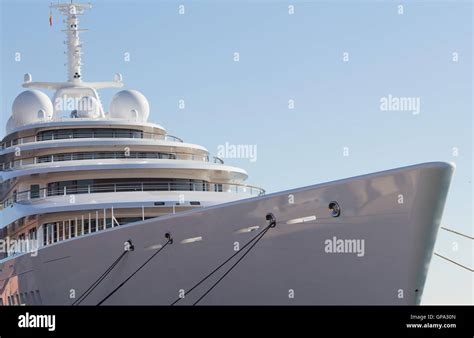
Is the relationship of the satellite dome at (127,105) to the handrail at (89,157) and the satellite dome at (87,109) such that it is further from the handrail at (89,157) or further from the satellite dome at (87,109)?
the handrail at (89,157)

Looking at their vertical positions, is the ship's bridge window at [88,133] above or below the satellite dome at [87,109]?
below

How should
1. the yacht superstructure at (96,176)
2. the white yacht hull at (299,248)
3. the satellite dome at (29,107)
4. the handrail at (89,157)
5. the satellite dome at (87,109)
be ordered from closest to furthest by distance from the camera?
the white yacht hull at (299,248), the yacht superstructure at (96,176), the handrail at (89,157), the satellite dome at (87,109), the satellite dome at (29,107)

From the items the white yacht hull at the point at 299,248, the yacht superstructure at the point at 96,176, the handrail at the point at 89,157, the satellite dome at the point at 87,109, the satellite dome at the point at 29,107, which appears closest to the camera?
the white yacht hull at the point at 299,248

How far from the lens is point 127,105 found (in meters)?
33.2

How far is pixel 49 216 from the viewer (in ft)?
83.3

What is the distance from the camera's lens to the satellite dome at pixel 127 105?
1305 inches

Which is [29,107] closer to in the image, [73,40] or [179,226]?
[73,40]

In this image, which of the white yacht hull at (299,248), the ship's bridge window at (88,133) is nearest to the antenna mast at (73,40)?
the ship's bridge window at (88,133)

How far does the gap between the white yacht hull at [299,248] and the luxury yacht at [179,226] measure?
2 cm

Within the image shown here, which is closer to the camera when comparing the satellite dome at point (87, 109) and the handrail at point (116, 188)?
the handrail at point (116, 188)

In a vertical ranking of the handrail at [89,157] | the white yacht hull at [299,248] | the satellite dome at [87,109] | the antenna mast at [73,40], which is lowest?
the white yacht hull at [299,248]

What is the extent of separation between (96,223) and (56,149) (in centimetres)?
474

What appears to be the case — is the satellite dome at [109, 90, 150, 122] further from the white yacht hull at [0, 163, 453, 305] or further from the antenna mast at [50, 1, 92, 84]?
the white yacht hull at [0, 163, 453, 305]
